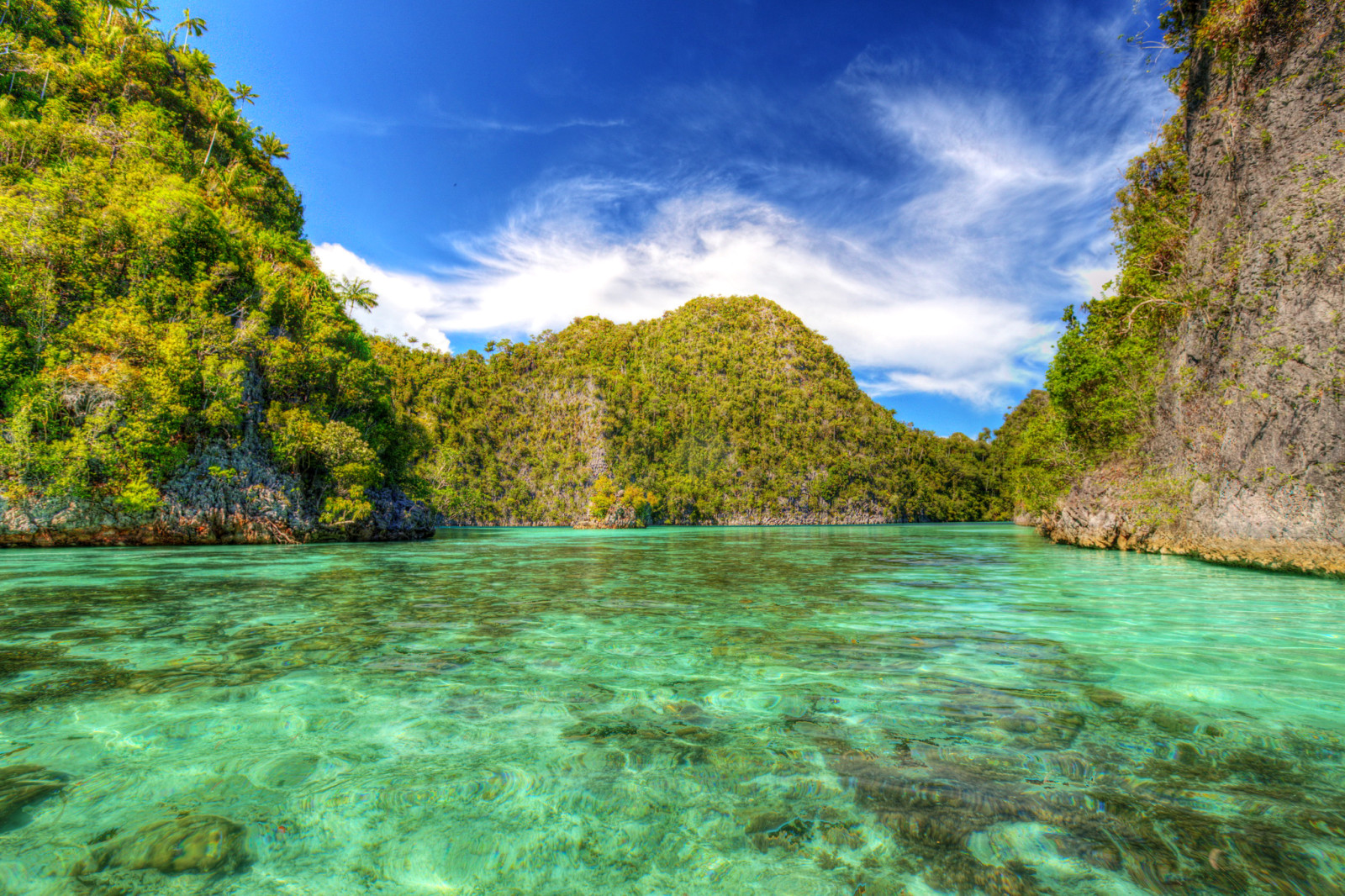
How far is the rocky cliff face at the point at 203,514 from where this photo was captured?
61.5ft

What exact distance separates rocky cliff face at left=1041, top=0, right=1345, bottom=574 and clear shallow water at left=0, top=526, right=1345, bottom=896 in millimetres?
6503

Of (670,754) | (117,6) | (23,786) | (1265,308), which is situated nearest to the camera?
(23,786)

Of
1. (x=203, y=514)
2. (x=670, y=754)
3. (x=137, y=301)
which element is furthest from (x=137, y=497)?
(x=670, y=754)

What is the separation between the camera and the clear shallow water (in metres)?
2.08

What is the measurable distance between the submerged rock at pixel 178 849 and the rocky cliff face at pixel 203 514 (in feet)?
81.7

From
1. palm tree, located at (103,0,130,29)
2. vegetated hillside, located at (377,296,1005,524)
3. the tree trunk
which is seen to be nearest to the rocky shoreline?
the tree trunk

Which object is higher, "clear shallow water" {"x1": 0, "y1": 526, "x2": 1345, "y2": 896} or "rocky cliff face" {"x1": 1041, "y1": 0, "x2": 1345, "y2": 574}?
"rocky cliff face" {"x1": 1041, "y1": 0, "x2": 1345, "y2": 574}

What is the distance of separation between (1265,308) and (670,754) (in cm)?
1705

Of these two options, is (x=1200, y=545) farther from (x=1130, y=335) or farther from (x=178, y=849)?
(x=178, y=849)

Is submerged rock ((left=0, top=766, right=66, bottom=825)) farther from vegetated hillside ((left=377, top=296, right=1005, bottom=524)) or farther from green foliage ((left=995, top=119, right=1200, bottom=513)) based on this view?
vegetated hillside ((left=377, top=296, right=1005, bottom=524))

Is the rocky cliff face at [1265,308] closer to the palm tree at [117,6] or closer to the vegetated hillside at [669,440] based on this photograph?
the palm tree at [117,6]

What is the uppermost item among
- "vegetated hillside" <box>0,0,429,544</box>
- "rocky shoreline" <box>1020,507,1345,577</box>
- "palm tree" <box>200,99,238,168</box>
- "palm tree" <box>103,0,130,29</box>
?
"palm tree" <box>103,0,130,29</box>

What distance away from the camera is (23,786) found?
8.68 ft

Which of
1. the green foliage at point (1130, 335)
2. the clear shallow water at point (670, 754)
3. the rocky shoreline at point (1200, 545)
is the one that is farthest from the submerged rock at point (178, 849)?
the green foliage at point (1130, 335)
